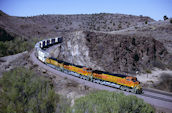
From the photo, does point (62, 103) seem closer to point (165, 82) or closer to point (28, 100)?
point (28, 100)

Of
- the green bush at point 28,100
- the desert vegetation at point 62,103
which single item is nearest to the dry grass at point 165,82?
the desert vegetation at point 62,103

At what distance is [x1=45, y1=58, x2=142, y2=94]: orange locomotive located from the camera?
20.9 m

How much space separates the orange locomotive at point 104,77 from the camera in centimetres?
2089

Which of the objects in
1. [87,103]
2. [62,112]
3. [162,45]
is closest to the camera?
[87,103]

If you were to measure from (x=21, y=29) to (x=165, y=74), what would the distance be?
103m

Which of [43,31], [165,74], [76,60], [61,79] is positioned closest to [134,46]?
[165,74]

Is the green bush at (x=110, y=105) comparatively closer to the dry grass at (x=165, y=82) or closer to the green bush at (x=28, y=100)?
the green bush at (x=28, y=100)

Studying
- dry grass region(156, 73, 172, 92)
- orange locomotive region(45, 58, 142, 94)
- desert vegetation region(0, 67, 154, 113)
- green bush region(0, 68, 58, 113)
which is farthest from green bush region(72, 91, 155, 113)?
dry grass region(156, 73, 172, 92)

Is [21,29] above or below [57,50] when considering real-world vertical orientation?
above

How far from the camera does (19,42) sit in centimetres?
7381

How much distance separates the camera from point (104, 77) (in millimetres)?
24297

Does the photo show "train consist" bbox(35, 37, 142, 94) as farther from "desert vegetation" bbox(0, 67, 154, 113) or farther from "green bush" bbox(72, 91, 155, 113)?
"green bush" bbox(72, 91, 155, 113)

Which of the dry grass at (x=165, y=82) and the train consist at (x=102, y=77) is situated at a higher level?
the train consist at (x=102, y=77)

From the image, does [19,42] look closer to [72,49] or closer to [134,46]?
[72,49]
